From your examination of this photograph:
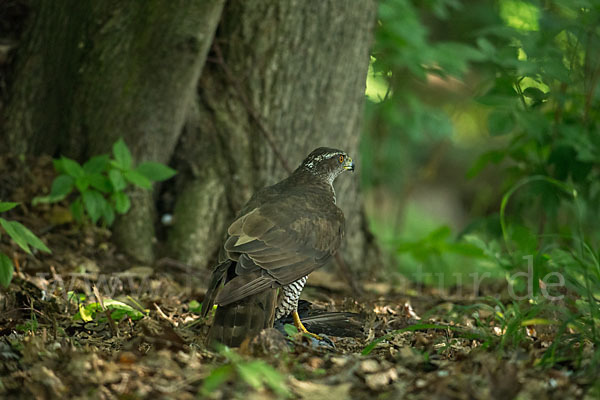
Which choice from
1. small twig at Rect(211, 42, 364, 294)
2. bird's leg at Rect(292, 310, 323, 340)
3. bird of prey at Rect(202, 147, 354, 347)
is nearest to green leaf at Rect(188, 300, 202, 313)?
bird of prey at Rect(202, 147, 354, 347)

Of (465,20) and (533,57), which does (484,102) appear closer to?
(533,57)

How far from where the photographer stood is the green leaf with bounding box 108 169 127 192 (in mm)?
3901

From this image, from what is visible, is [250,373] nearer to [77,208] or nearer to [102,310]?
[102,310]

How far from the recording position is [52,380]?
226 cm

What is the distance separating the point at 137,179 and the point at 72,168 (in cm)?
44

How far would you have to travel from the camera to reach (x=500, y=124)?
4.50 m

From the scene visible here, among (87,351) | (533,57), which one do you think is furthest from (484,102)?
(87,351)

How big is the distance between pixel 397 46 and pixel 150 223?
283 centimetres

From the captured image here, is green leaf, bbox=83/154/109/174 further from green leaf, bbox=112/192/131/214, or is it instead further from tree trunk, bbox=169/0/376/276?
tree trunk, bbox=169/0/376/276

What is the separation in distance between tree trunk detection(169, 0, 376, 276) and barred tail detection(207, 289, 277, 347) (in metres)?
1.50

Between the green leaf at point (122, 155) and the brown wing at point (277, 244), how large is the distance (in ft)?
3.30

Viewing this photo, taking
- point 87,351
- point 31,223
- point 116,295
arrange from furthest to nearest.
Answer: point 31,223
point 116,295
point 87,351

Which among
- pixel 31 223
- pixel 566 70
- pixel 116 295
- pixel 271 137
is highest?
pixel 566 70

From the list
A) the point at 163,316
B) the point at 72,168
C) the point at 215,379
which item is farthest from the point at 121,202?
the point at 215,379
